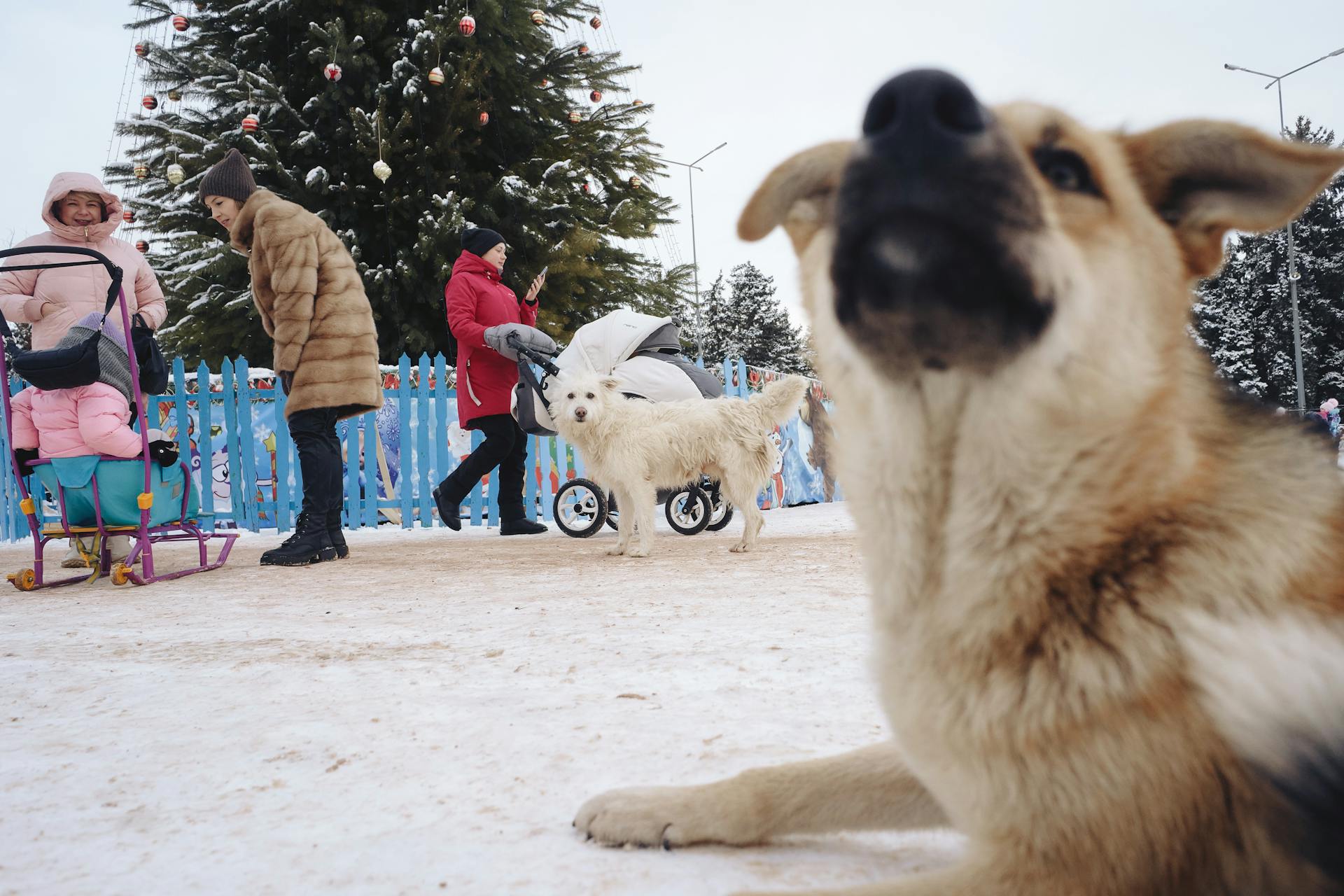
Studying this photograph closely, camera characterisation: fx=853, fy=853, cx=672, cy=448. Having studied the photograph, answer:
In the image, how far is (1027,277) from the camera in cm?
128

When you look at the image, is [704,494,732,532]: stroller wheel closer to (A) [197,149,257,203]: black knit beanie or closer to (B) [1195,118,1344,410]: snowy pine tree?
(A) [197,149,257,203]: black knit beanie

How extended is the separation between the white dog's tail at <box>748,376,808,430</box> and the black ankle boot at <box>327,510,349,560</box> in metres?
3.65

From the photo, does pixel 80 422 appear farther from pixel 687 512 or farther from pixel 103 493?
pixel 687 512

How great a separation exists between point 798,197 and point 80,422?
210 inches

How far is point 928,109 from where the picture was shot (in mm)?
1229

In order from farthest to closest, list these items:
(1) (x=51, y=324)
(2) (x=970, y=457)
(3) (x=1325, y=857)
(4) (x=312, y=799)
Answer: (1) (x=51, y=324)
(4) (x=312, y=799)
(2) (x=970, y=457)
(3) (x=1325, y=857)

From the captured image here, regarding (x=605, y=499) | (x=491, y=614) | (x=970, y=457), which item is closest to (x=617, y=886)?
(x=970, y=457)

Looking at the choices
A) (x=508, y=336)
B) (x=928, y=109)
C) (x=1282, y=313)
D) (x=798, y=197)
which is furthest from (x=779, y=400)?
(x=1282, y=313)

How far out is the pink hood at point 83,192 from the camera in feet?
19.7

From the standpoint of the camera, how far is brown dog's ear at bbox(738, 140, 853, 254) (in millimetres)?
1747

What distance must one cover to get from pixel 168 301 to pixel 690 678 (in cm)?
1391

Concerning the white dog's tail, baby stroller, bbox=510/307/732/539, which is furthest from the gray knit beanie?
the white dog's tail

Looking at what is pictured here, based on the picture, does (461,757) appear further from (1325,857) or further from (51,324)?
(51,324)

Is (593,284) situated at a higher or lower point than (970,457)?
higher
